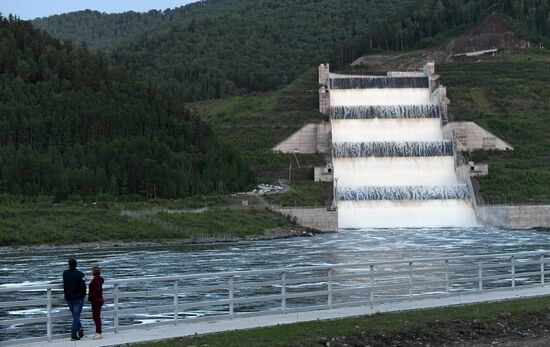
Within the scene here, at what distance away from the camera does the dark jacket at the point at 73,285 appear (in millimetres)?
26125

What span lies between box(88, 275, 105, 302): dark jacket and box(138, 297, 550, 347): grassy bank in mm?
2236

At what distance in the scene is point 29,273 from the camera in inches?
2306

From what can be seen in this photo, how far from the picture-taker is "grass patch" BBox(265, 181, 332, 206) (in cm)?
10525

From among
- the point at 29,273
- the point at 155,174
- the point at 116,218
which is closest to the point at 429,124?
the point at 155,174

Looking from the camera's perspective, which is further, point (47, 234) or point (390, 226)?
point (390, 226)

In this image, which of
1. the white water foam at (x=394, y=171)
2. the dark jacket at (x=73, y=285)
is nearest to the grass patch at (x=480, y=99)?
the white water foam at (x=394, y=171)

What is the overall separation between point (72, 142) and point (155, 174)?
12159 millimetres

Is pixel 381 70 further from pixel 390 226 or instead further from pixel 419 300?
pixel 419 300

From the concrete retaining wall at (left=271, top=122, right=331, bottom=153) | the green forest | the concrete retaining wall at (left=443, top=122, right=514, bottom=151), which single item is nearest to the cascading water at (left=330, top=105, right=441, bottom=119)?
the concrete retaining wall at (left=271, top=122, right=331, bottom=153)

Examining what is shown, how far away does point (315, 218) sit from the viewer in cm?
10044

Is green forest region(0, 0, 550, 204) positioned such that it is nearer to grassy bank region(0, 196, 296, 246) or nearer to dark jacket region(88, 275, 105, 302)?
grassy bank region(0, 196, 296, 246)

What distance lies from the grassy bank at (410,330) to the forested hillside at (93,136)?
251 ft

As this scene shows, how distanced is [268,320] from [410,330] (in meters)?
3.92

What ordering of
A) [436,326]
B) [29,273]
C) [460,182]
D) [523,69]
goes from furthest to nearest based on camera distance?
[523,69]
[460,182]
[29,273]
[436,326]
